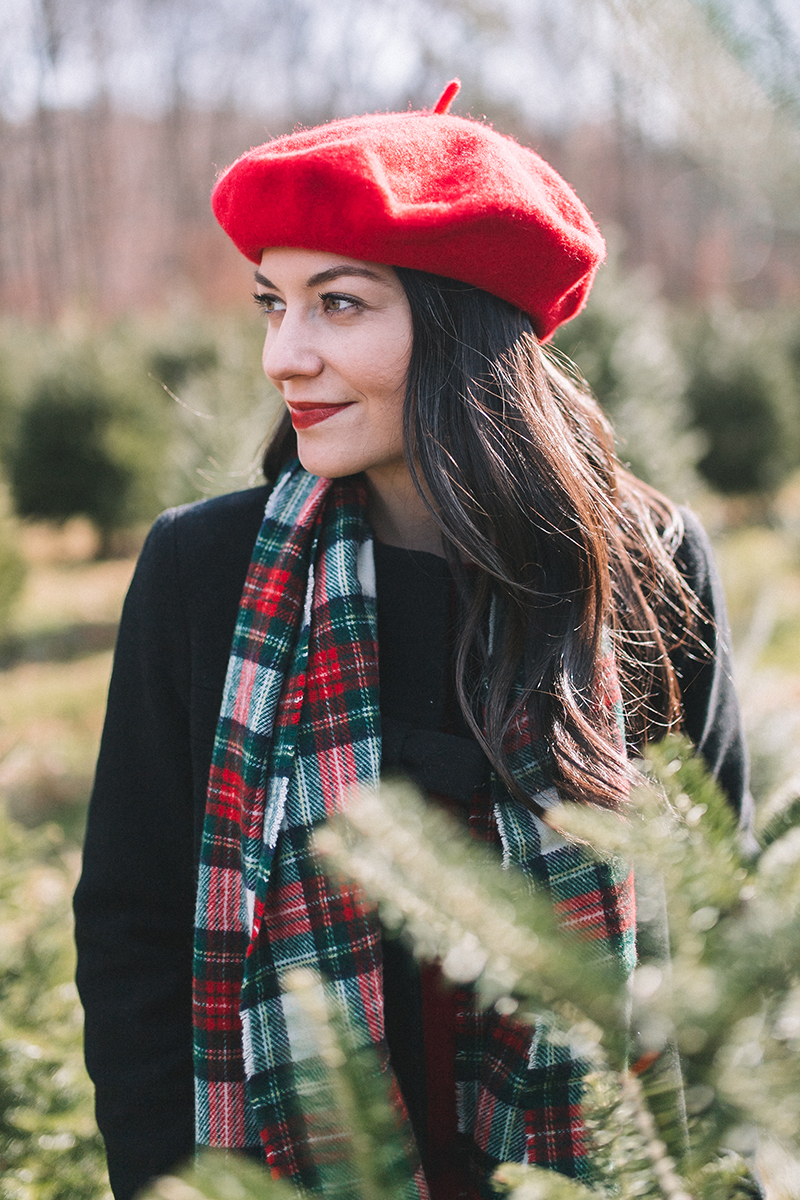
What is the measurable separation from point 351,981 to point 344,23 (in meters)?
29.8

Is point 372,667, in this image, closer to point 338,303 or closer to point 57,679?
point 338,303

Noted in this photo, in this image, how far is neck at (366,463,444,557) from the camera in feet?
4.82

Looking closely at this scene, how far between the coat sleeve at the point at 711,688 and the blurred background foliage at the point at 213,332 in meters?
0.29

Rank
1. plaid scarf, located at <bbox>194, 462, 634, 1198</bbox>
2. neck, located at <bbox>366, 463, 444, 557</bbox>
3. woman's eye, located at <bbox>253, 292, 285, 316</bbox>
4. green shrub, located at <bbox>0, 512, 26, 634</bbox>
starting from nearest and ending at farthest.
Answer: plaid scarf, located at <bbox>194, 462, 634, 1198</bbox>, woman's eye, located at <bbox>253, 292, 285, 316</bbox>, neck, located at <bbox>366, 463, 444, 557</bbox>, green shrub, located at <bbox>0, 512, 26, 634</bbox>

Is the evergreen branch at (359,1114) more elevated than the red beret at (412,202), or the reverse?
A: the red beret at (412,202)

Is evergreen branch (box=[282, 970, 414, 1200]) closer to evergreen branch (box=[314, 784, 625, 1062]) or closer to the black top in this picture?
evergreen branch (box=[314, 784, 625, 1062])

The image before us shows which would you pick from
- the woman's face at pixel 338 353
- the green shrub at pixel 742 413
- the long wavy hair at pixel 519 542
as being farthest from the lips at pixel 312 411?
the green shrub at pixel 742 413

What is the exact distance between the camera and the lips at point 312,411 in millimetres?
1312

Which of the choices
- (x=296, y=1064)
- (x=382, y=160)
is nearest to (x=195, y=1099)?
(x=296, y=1064)

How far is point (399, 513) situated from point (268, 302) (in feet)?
1.31

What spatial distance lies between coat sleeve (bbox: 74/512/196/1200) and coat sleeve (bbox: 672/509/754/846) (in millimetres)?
838

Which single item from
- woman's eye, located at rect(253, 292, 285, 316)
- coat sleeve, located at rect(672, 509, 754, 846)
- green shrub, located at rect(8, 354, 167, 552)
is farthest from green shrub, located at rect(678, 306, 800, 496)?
woman's eye, located at rect(253, 292, 285, 316)

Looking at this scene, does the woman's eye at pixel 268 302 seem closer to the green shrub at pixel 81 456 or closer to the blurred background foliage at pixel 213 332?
the blurred background foliage at pixel 213 332

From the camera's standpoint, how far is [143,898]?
1315 millimetres
